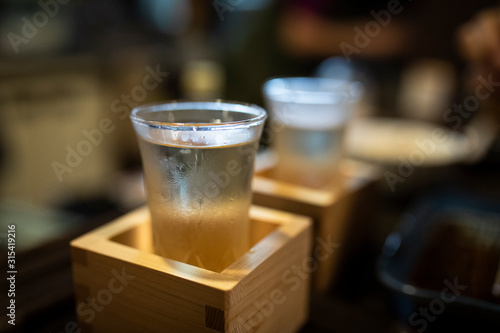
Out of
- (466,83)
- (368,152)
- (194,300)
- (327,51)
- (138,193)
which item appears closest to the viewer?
(194,300)

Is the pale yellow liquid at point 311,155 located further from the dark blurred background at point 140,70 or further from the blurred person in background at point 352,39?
the blurred person in background at point 352,39

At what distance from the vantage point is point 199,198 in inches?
23.4

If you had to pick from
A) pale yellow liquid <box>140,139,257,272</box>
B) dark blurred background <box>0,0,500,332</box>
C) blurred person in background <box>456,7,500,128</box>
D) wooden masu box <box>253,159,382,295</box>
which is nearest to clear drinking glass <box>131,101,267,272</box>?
pale yellow liquid <box>140,139,257,272</box>

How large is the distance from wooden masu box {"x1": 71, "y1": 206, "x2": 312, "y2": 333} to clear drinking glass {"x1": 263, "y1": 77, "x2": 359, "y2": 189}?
20 centimetres

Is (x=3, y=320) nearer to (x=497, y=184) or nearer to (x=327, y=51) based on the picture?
(x=497, y=184)

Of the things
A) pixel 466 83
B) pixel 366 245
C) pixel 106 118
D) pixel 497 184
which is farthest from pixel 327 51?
pixel 366 245

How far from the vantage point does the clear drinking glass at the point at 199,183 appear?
1.89 feet

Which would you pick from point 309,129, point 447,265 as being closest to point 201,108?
point 309,129

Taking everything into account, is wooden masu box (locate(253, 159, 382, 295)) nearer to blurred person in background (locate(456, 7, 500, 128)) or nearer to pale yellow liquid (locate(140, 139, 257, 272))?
pale yellow liquid (locate(140, 139, 257, 272))

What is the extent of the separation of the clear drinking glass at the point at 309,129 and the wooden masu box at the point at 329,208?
0.04m

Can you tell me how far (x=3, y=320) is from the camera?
66 cm

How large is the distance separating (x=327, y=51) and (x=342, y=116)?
116 inches

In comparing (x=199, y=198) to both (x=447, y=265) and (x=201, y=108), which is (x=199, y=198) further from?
(x=447, y=265)

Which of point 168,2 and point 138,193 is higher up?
point 168,2
